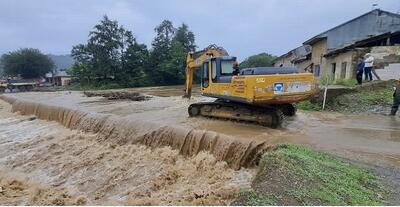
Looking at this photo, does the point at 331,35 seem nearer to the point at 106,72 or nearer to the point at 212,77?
the point at 212,77

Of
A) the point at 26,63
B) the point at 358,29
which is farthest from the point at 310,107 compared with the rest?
the point at 26,63

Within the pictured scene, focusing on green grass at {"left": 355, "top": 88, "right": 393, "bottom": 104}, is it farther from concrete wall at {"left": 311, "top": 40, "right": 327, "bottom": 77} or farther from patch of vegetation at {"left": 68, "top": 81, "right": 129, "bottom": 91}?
patch of vegetation at {"left": 68, "top": 81, "right": 129, "bottom": 91}

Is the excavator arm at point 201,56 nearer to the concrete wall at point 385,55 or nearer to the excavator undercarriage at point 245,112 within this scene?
the excavator undercarriage at point 245,112

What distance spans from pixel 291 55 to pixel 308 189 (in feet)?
142

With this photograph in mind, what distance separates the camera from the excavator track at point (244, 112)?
11688 millimetres

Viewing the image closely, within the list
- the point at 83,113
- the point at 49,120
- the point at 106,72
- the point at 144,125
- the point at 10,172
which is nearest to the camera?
the point at 10,172

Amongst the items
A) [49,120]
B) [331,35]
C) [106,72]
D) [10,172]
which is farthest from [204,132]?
[106,72]

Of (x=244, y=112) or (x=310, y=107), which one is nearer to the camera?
(x=244, y=112)

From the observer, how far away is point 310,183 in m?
5.94

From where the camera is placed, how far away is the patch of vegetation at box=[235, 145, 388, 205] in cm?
531

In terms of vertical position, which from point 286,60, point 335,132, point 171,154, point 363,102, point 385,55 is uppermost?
point 286,60

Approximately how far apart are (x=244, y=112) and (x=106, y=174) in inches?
200

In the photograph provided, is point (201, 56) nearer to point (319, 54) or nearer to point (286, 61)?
point (319, 54)

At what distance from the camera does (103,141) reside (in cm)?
1229
